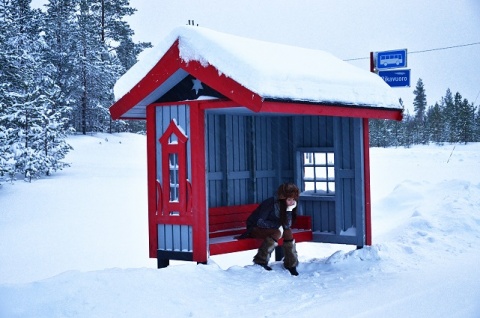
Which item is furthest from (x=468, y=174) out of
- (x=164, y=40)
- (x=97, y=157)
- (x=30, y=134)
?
(x=164, y=40)

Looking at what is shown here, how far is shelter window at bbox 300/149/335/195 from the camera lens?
38.1ft

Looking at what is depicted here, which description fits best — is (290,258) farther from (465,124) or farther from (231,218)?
(465,124)

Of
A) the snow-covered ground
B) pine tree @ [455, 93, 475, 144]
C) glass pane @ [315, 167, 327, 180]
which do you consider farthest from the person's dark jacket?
pine tree @ [455, 93, 475, 144]

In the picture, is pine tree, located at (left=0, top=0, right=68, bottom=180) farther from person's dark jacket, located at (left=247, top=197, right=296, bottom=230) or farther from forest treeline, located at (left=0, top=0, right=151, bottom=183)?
person's dark jacket, located at (left=247, top=197, right=296, bottom=230)

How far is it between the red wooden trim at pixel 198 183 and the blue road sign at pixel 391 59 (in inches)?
292

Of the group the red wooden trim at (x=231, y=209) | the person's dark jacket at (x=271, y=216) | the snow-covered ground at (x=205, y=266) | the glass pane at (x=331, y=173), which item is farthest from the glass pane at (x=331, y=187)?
the person's dark jacket at (x=271, y=216)

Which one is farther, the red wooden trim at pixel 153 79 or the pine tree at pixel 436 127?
the pine tree at pixel 436 127

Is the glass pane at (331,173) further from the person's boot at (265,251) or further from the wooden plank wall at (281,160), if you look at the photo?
the person's boot at (265,251)

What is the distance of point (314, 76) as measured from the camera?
9.47 m

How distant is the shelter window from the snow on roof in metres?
1.58

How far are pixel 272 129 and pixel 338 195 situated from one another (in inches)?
85.4

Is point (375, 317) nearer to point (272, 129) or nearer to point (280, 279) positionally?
point (280, 279)

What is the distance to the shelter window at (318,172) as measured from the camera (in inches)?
457

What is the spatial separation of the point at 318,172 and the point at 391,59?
466 centimetres
